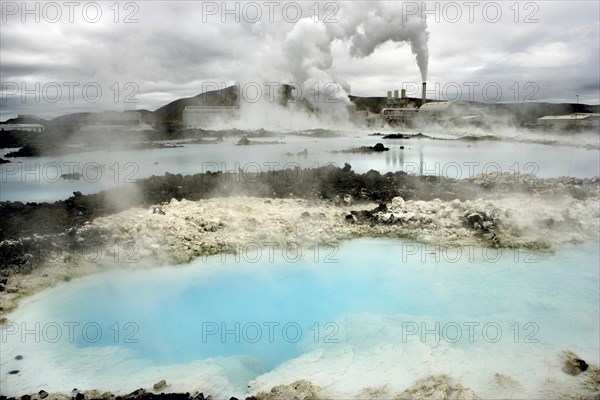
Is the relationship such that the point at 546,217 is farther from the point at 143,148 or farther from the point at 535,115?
the point at 535,115

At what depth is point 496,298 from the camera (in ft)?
28.3

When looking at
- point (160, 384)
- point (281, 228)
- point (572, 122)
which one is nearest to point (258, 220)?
point (281, 228)

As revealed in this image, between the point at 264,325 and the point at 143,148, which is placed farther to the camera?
the point at 143,148

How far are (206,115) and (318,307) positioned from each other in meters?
62.3

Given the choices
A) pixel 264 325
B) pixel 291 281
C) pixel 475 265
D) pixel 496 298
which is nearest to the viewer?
pixel 264 325

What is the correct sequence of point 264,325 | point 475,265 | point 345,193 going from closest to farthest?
1. point 264,325
2. point 475,265
3. point 345,193

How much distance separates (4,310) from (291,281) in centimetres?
540

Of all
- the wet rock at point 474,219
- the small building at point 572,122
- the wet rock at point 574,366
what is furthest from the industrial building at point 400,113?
the wet rock at point 574,366

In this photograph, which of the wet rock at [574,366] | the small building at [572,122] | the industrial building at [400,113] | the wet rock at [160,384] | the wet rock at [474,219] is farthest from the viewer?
the industrial building at [400,113]

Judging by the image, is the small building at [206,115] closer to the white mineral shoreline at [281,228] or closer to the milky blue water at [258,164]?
the milky blue water at [258,164]

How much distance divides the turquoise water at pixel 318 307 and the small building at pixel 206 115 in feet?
185

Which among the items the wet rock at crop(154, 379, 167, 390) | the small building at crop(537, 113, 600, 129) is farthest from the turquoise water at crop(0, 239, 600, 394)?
the small building at crop(537, 113, 600, 129)

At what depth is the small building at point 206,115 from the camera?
214 ft

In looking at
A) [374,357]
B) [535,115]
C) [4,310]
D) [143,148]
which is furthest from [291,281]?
[535,115]
